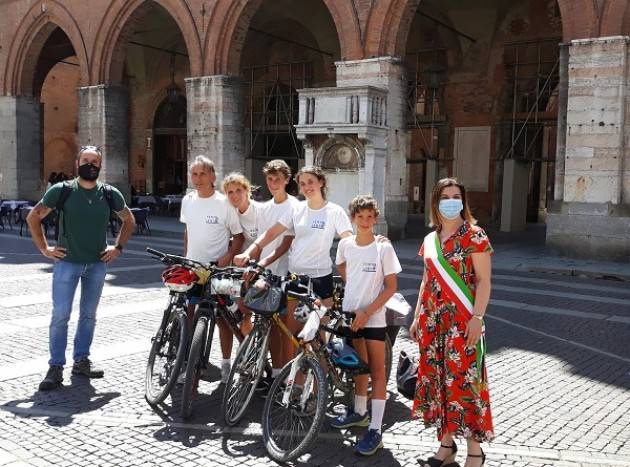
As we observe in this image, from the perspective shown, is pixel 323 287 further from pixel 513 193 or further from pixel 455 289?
pixel 513 193

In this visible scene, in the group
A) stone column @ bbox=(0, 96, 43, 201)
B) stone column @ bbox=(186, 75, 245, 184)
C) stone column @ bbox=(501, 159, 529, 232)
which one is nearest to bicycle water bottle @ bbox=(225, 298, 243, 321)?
stone column @ bbox=(186, 75, 245, 184)

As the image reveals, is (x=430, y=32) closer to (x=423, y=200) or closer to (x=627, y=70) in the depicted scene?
(x=423, y=200)

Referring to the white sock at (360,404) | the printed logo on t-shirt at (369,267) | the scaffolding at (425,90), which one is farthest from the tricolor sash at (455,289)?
the scaffolding at (425,90)

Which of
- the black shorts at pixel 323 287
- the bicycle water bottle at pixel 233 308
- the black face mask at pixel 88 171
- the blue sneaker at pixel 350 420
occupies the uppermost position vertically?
the black face mask at pixel 88 171

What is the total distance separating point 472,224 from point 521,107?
17.7 m

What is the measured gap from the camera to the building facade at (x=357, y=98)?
12.8 m

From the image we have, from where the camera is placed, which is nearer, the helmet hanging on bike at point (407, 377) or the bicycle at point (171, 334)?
the helmet hanging on bike at point (407, 377)

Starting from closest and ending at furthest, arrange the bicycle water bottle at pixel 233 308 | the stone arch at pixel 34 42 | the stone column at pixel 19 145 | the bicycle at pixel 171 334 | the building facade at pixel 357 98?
the bicycle at pixel 171 334, the bicycle water bottle at pixel 233 308, the building facade at pixel 357 98, the stone arch at pixel 34 42, the stone column at pixel 19 145

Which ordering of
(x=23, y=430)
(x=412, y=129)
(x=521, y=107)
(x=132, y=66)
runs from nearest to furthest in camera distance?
(x=23, y=430) < (x=521, y=107) < (x=412, y=129) < (x=132, y=66)

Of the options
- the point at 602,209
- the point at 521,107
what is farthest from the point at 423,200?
the point at 602,209

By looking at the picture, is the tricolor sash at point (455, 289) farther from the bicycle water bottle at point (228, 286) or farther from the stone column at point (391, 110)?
the stone column at point (391, 110)

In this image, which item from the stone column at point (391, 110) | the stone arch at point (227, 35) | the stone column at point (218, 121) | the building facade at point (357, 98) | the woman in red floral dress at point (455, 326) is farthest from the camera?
the stone column at point (218, 121)

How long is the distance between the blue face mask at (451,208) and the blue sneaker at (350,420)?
1.50m

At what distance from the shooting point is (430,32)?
2067 centimetres
